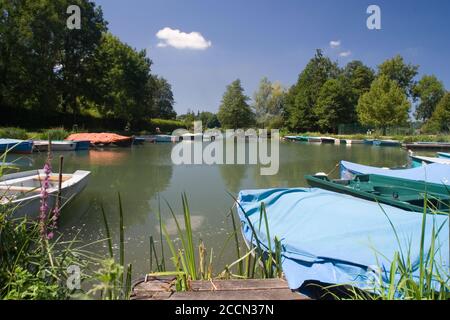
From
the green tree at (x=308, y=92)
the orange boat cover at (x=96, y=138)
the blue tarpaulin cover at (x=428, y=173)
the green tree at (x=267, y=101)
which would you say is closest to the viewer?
the blue tarpaulin cover at (x=428, y=173)

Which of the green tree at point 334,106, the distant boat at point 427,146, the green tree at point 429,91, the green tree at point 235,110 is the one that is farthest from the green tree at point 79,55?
the green tree at point 429,91

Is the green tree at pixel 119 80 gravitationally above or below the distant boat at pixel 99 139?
above

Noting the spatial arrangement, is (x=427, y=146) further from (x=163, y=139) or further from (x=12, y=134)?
Result: (x=12, y=134)

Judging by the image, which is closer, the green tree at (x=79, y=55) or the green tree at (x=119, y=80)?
the green tree at (x=79, y=55)

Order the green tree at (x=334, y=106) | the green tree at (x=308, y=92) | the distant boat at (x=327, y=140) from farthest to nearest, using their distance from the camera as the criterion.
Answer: the green tree at (x=308, y=92), the green tree at (x=334, y=106), the distant boat at (x=327, y=140)

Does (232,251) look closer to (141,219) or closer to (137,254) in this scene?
(137,254)

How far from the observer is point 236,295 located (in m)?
2.75

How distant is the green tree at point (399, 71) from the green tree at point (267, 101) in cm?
1819

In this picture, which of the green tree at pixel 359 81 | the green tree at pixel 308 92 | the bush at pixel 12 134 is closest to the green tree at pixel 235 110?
the green tree at pixel 308 92

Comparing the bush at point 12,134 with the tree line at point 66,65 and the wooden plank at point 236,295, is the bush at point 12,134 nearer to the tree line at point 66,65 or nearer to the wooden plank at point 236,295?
the tree line at point 66,65

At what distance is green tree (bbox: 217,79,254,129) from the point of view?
65250 millimetres

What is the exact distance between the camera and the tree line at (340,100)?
1811 inches

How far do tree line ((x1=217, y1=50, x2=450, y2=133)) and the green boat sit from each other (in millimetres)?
39568

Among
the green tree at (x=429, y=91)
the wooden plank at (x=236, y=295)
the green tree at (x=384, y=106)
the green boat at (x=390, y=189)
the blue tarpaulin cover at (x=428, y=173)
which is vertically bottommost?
the wooden plank at (x=236, y=295)
